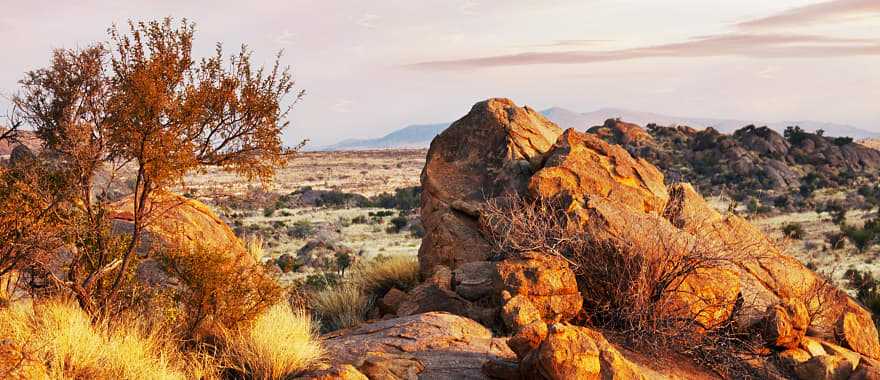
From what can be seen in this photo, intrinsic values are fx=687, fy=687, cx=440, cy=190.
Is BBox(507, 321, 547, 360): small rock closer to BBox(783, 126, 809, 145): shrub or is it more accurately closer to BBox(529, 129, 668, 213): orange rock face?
BBox(529, 129, 668, 213): orange rock face

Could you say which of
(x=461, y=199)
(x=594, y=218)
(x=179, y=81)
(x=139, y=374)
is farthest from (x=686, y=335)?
(x=179, y=81)

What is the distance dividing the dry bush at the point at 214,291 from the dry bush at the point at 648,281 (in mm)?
3254

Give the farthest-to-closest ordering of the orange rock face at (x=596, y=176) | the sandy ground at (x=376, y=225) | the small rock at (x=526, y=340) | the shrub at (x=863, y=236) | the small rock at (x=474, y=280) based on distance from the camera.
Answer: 1. the shrub at (x=863, y=236)
2. the sandy ground at (x=376, y=225)
3. the orange rock face at (x=596, y=176)
4. the small rock at (x=474, y=280)
5. the small rock at (x=526, y=340)

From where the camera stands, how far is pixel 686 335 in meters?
8.27

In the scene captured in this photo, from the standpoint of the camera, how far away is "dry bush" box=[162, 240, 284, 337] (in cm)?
807

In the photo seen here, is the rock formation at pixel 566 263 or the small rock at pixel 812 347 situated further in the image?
the small rock at pixel 812 347

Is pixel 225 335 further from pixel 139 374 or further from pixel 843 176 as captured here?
pixel 843 176

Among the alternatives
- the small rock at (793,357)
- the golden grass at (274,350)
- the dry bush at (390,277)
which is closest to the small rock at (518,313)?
the golden grass at (274,350)

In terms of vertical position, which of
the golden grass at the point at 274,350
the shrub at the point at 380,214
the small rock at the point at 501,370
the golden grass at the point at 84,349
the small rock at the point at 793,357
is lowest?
the shrub at the point at 380,214

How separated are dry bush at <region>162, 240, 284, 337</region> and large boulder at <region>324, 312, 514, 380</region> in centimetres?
99

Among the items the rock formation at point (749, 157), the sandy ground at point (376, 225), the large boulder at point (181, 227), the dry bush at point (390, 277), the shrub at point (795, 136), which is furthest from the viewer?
the shrub at point (795, 136)

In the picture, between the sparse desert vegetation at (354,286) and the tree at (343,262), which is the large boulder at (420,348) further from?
the tree at (343,262)

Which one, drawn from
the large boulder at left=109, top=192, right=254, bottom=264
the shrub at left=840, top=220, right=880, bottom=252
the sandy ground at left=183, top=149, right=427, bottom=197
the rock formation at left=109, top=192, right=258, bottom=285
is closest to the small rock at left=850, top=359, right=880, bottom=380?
the rock formation at left=109, top=192, right=258, bottom=285

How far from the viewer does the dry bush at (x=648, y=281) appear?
325 inches
